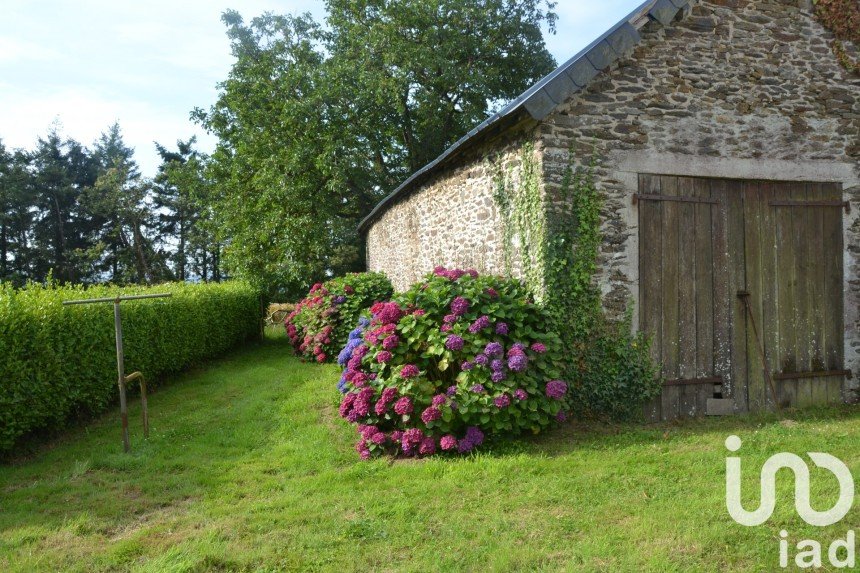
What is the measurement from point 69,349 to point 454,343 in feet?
15.4

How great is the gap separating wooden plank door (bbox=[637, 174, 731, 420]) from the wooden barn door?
0.04ft

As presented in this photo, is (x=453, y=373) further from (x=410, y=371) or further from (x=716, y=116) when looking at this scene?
(x=716, y=116)

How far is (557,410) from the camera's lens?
604 centimetres

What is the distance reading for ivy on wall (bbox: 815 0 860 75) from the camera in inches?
298

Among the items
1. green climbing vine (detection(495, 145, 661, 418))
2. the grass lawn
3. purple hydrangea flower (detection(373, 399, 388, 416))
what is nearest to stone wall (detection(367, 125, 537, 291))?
green climbing vine (detection(495, 145, 661, 418))

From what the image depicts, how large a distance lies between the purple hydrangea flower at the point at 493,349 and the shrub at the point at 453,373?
11 mm

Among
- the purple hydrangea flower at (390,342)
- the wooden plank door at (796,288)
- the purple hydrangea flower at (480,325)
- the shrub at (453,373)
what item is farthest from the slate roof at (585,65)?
the purple hydrangea flower at (390,342)

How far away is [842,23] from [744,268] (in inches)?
133

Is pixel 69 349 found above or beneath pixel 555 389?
above

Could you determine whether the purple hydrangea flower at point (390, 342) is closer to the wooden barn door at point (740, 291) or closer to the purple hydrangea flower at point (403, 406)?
the purple hydrangea flower at point (403, 406)

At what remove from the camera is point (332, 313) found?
488 inches

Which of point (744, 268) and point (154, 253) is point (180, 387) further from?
point (154, 253)

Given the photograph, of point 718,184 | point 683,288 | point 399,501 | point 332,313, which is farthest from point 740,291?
point 332,313

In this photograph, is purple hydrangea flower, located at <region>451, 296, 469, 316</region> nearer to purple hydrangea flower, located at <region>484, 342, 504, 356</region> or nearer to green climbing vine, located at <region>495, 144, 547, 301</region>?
purple hydrangea flower, located at <region>484, 342, 504, 356</region>
